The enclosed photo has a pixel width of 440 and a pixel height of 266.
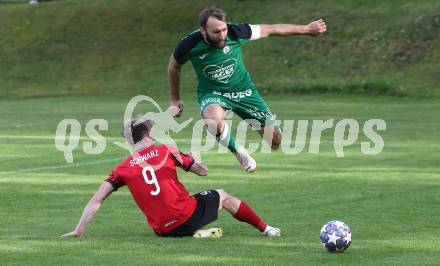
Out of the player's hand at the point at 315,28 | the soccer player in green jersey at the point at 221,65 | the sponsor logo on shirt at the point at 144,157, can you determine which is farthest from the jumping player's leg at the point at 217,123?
the sponsor logo on shirt at the point at 144,157

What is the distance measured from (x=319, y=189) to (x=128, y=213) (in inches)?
143

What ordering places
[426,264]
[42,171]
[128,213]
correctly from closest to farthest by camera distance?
[426,264] → [128,213] → [42,171]

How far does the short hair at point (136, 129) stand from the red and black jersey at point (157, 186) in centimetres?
19

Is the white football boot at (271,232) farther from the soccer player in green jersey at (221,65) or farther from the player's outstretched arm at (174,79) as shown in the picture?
the player's outstretched arm at (174,79)

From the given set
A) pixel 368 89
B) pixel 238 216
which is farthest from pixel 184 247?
pixel 368 89

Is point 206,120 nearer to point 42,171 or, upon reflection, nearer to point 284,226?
point 284,226

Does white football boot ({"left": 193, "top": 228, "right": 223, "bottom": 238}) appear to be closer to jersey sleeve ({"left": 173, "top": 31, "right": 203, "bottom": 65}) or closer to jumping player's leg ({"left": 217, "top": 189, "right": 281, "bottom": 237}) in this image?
jumping player's leg ({"left": 217, "top": 189, "right": 281, "bottom": 237})

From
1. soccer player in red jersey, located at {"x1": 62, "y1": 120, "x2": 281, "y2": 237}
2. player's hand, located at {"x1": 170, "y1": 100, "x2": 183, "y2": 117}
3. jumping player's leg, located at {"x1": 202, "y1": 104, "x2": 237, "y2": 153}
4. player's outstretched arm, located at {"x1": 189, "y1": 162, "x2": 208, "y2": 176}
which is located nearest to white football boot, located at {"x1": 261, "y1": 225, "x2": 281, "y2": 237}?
soccer player in red jersey, located at {"x1": 62, "y1": 120, "x2": 281, "y2": 237}

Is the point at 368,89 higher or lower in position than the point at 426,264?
lower

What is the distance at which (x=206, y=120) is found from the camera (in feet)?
55.2

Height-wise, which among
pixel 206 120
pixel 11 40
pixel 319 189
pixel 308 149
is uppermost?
pixel 206 120

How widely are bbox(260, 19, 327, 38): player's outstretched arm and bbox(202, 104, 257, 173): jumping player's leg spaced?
1.34 m

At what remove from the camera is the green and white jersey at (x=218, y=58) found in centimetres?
1633

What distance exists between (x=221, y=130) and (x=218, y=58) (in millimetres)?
1059
